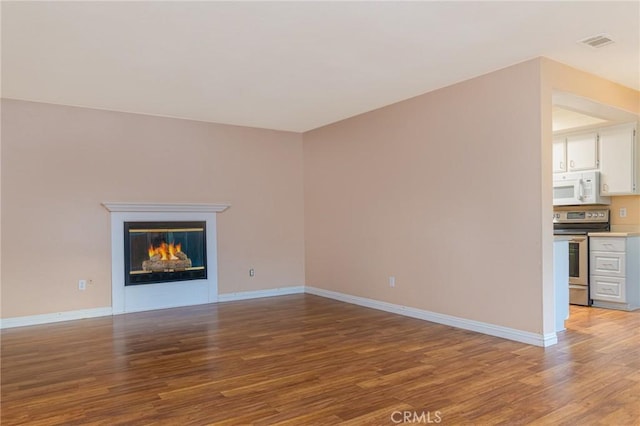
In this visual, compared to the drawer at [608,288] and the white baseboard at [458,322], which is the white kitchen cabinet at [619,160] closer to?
the drawer at [608,288]

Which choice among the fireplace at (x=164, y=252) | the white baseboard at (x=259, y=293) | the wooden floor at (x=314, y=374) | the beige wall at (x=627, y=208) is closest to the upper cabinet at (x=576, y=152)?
the beige wall at (x=627, y=208)

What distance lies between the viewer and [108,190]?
211 inches

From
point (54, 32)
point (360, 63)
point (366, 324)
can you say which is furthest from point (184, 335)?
point (360, 63)

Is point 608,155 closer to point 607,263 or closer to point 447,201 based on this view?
point 607,263

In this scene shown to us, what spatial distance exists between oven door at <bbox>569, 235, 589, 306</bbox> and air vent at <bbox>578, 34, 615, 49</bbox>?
277 cm

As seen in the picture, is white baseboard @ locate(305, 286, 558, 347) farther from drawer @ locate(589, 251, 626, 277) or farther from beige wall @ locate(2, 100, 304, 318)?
drawer @ locate(589, 251, 626, 277)

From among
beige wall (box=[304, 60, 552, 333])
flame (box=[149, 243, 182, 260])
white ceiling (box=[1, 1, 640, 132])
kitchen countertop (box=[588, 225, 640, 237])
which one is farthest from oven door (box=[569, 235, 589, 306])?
flame (box=[149, 243, 182, 260])

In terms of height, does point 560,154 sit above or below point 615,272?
above

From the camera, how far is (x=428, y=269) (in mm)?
4766

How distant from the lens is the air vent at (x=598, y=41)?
3361 millimetres

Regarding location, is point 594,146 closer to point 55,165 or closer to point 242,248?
point 242,248

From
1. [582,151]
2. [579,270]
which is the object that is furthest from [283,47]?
[579,270]

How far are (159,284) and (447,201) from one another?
12.5 ft

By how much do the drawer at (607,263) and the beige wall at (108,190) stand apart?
13.2 ft
